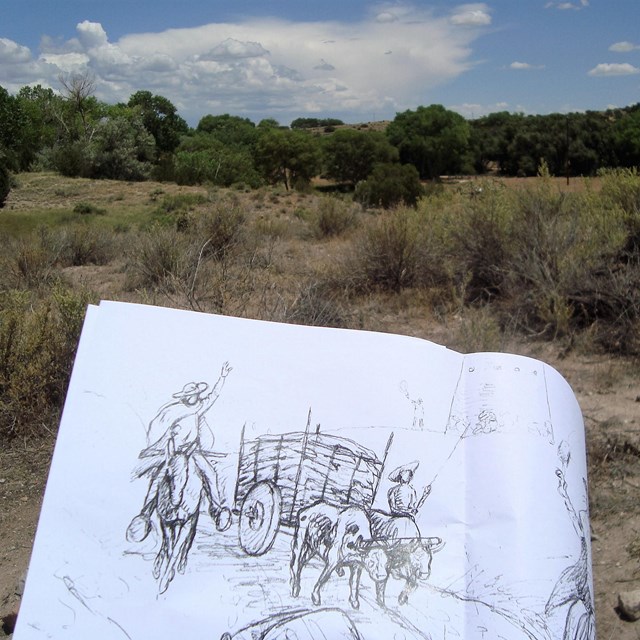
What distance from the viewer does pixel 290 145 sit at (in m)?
43.4

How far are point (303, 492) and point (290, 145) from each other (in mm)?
43028

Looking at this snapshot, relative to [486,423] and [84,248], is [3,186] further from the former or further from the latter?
[486,423]

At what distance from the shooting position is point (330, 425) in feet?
6.19

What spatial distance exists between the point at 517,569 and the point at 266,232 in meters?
9.44

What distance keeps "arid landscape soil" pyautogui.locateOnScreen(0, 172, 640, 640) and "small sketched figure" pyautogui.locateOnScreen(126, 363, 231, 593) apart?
3.67 ft

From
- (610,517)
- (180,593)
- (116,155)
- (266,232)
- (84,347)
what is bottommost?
(610,517)

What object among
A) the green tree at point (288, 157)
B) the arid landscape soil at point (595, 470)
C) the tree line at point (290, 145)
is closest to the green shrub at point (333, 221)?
the arid landscape soil at point (595, 470)

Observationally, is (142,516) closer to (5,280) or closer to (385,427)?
(385,427)

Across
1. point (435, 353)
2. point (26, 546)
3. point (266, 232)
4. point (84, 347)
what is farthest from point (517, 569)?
point (266, 232)

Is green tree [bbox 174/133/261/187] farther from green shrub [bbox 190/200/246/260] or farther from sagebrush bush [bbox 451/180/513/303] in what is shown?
sagebrush bush [bbox 451/180/513/303]

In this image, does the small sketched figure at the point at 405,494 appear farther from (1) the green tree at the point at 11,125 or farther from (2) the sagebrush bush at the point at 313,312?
(1) the green tree at the point at 11,125

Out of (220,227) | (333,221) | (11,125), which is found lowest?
(220,227)

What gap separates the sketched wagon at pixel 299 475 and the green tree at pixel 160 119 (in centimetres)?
4982

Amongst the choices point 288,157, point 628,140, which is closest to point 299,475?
point 628,140
